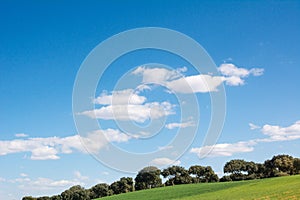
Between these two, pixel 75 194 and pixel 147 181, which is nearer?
pixel 75 194

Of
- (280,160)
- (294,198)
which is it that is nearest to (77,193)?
(280,160)

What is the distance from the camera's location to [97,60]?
38.9ft

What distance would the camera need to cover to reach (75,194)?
112562mm

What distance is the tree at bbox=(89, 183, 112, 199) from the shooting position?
114 metres

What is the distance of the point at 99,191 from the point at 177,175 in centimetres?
2406

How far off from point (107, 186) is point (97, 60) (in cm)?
10948

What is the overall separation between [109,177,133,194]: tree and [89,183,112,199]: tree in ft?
5.71

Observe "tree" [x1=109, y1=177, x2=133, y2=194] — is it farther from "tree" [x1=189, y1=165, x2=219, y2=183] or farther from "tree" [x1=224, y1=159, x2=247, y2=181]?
"tree" [x1=224, y1=159, x2=247, y2=181]

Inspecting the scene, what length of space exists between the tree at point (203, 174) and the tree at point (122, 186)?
62.3 ft

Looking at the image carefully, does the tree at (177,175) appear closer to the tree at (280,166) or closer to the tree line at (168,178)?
the tree line at (168,178)

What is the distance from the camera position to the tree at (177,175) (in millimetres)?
117750

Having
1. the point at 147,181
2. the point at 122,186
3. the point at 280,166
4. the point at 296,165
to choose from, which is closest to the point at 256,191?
the point at 296,165

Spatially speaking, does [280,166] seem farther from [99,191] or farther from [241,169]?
[99,191]

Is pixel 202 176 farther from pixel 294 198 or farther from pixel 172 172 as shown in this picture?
pixel 294 198
